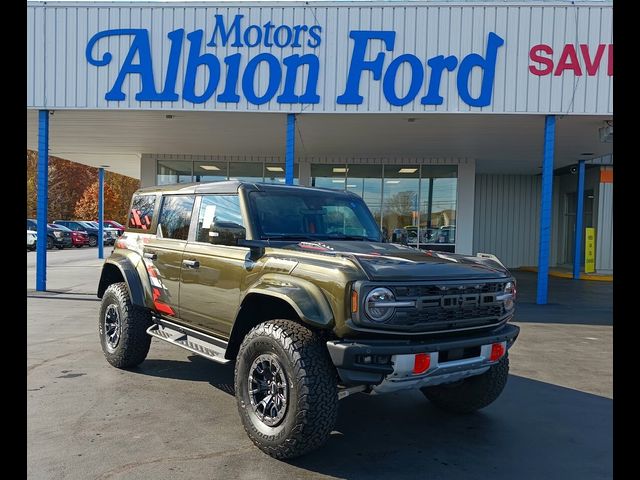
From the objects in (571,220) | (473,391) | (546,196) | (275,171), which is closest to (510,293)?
(473,391)

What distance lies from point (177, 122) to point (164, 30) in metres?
2.41

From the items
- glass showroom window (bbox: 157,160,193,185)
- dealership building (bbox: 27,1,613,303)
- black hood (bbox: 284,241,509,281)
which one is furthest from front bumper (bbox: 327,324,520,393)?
glass showroom window (bbox: 157,160,193,185)

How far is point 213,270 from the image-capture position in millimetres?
4469

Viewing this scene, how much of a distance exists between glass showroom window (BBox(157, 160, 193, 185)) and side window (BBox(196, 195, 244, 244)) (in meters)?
14.0

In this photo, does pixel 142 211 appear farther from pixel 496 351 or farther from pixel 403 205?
pixel 403 205

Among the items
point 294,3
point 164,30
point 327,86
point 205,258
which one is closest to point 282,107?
point 327,86

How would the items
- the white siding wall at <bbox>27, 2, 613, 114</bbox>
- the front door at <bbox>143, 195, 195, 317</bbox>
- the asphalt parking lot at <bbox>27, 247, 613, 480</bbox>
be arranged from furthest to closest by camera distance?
the white siding wall at <bbox>27, 2, 613, 114</bbox> < the front door at <bbox>143, 195, 195, 317</bbox> < the asphalt parking lot at <bbox>27, 247, 613, 480</bbox>

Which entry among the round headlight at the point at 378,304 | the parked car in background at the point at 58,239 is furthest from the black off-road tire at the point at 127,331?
the parked car in background at the point at 58,239

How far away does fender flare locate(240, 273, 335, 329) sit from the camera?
3.42m

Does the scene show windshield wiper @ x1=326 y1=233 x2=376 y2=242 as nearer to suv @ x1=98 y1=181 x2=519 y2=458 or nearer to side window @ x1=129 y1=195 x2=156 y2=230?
suv @ x1=98 y1=181 x2=519 y2=458

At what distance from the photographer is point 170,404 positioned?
4.66 m

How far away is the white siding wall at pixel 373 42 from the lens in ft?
34.3

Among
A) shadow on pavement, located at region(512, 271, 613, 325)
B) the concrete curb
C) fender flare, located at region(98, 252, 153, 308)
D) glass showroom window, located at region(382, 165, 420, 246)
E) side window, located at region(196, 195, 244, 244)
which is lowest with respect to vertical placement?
shadow on pavement, located at region(512, 271, 613, 325)
